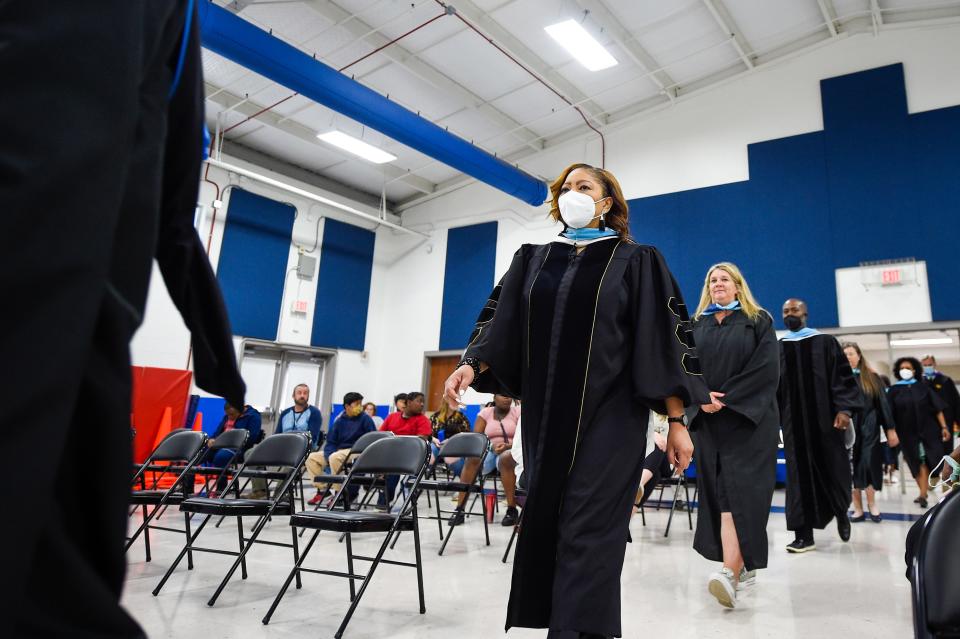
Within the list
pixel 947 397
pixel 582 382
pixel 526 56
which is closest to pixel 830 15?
pixel 526 56

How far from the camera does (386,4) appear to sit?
28.3 ft

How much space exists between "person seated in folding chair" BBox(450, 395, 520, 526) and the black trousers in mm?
4851

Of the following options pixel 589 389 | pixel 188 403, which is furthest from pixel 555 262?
pixel 188 403

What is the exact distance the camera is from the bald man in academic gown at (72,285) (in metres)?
0.53

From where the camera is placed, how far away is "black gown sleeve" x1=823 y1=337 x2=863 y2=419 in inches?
→ 177

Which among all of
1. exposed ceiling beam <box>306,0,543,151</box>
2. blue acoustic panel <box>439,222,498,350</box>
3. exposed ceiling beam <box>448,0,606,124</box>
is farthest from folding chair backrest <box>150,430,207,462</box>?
blue acoustic panel <box>439,222,498,350</box>

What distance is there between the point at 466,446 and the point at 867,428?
14.0 feet

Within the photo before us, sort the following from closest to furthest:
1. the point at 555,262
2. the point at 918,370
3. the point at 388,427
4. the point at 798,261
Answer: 1. the point at 555,262
2. the point at 388,427
3. the point at 918,370
4. the point at 798,261

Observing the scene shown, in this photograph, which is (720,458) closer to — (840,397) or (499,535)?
(840,397)

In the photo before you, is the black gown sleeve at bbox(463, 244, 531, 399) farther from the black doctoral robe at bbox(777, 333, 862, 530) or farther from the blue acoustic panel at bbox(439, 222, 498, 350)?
the blue acoustic panel at bbox(439, 222, 498, 350)

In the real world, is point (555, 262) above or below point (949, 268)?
below

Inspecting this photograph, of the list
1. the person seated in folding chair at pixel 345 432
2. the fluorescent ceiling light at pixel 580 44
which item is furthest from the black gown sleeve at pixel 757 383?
the fluorescent ceiling light at pixel 580 44

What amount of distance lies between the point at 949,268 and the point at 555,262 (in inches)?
Result: 324

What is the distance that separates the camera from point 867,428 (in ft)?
21.6
